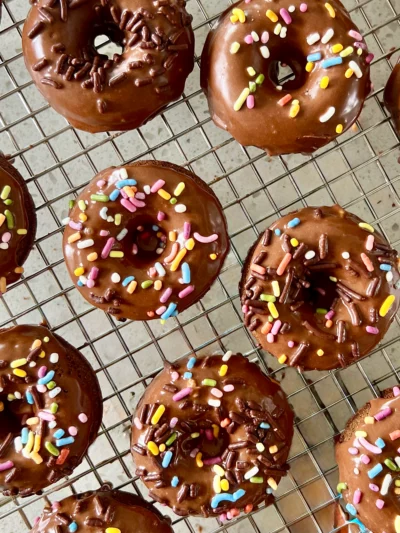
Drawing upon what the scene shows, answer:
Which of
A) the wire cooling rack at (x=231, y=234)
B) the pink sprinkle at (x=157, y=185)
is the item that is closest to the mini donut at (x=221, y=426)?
the wire cooling rack at (x=231, y=234)

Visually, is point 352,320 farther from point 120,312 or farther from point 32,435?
point 32,435

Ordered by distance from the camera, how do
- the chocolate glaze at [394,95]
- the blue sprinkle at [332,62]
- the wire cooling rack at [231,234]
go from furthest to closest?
the wire cooling rack at [231,234] < the chocolate glaze at [394,95] < the blue sprinkle at [332,62]

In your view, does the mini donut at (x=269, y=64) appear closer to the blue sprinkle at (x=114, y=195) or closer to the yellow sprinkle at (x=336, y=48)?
the yellow sprinkle at (x=336, y=48)

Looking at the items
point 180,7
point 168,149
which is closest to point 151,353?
point 168,149

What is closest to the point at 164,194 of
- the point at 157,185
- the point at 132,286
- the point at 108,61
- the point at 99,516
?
the point at 157,185

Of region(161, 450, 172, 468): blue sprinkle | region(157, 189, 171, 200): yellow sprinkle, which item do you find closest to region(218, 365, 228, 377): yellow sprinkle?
region(161, 450, 172, 468): blue sprinkle

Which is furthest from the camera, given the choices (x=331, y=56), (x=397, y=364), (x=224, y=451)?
(x=397, y=364)

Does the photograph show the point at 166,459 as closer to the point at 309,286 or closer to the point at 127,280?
the point at 127,280
